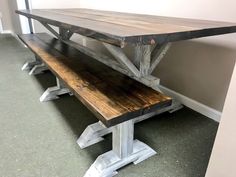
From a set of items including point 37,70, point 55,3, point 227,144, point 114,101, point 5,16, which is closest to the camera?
point 227,144

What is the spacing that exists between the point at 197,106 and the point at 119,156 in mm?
940

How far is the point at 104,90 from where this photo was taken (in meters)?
1.21

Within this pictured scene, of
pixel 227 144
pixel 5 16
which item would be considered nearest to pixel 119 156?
pixel 227 144

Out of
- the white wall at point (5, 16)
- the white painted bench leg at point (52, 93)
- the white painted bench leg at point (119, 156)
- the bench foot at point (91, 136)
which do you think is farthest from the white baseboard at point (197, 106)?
the white wall at point (5, 16)

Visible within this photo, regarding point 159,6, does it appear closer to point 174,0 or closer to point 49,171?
point 174,0

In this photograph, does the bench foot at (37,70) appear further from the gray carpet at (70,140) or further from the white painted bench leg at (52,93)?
the white painted bench leg at (52,93)

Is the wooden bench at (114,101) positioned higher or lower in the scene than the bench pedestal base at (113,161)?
higher

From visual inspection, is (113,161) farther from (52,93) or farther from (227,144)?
(52,93)

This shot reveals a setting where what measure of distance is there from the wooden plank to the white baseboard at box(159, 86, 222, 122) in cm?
80

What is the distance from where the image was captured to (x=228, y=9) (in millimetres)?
1471

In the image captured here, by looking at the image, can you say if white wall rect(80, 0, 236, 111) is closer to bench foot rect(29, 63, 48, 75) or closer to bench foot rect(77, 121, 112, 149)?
bench foot rect(77, 121, 112, 149)

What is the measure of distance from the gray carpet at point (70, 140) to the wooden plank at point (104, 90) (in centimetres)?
42

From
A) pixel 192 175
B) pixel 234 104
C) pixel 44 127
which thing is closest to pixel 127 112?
pixel 234 104

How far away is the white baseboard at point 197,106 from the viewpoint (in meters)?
1.73
